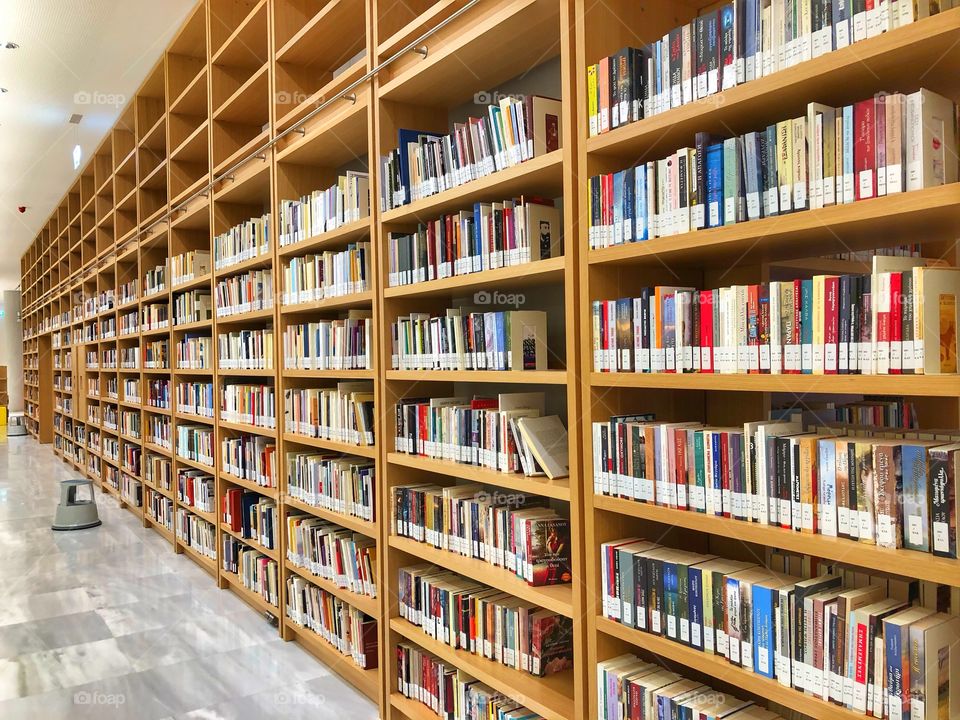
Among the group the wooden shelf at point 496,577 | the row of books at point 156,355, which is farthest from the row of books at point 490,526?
the row of books at point 156,355

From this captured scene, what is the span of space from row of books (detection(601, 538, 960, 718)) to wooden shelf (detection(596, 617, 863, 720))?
20 mm

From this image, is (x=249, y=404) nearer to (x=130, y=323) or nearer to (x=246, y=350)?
(x=246, y=350)

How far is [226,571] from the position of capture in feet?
16.5

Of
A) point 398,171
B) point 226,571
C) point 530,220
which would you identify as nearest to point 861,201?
point 530,220

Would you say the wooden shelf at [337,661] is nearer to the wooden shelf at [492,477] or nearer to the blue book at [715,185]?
the wooden shelf at [492,477]

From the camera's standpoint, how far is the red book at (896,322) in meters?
1.45

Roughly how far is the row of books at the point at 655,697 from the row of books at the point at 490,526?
1.23 feet

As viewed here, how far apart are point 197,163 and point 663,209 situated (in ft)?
17.8

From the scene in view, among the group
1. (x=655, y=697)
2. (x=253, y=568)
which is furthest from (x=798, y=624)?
(x=253, y=568)

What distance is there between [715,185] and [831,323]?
1.58 feet

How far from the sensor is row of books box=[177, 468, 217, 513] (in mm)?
5359

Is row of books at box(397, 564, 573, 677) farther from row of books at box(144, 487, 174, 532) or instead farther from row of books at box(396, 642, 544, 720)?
row of books at box(144, 487, 174, 532)

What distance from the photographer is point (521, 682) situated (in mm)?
2438

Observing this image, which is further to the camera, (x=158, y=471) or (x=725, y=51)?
(x=158, y=471)
